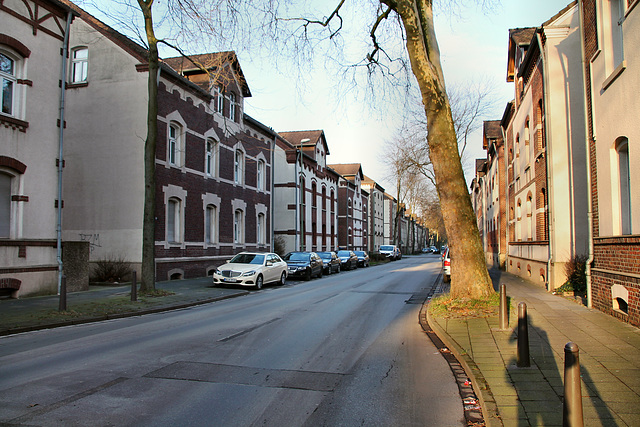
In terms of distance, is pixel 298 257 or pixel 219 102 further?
pixel 298 257

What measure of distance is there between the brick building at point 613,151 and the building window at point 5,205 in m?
15.0

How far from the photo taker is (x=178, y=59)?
2519 cm

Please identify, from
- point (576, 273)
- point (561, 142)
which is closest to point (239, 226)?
point (561, 142)

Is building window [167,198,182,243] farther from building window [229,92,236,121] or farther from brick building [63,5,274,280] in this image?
building window [229,92,236,121]

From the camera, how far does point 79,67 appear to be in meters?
20.3

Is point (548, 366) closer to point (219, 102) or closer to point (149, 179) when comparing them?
point (149, 179)

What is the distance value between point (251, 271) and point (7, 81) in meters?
9.80

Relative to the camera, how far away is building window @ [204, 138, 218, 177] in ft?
80.9

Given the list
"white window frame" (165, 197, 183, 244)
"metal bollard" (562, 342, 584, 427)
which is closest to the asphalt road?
"metal bollard" (562, 342, 584, 427)

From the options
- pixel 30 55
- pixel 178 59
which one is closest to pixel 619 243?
pixel 30 55

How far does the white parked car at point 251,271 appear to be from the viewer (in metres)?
18.3

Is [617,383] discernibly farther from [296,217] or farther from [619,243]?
[296,217]

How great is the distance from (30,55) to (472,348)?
570 inches

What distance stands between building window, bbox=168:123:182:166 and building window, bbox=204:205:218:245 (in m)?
3.75
